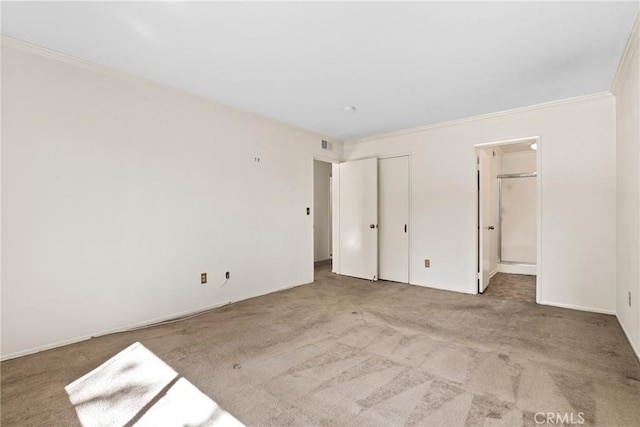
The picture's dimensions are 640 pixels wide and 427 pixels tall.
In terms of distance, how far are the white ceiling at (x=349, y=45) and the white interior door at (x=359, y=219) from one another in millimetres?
1786

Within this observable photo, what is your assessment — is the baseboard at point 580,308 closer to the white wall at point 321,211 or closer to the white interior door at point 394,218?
the white interior door at point 394,218

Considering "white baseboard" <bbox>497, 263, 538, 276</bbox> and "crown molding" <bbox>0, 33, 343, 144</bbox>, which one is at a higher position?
"crown molding" <bbox>0, 33, 343, 144</bbox>

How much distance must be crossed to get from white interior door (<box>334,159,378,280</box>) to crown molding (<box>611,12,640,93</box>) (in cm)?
293

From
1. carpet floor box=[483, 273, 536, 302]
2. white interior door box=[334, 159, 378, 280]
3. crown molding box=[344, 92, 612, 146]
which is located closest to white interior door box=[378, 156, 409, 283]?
white interior door box=[334, 159, 378, 280]

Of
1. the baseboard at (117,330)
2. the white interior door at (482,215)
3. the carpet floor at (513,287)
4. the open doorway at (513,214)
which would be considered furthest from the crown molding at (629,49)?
the baseboard at (117,330)

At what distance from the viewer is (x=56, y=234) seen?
247cm

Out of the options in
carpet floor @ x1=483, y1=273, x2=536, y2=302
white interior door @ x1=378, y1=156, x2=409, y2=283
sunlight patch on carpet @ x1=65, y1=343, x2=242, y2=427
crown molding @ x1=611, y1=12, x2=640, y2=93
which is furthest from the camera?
white interior door @ x1=378, y1=156, x2=409, y2=283

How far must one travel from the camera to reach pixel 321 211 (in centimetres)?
695

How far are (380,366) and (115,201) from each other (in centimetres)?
276

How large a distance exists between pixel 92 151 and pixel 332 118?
9.12 feet

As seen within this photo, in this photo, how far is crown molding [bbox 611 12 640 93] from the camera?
2102 millimetres

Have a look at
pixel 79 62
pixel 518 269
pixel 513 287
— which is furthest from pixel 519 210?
pixel 79 62

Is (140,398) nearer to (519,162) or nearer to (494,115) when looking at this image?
(494,115)

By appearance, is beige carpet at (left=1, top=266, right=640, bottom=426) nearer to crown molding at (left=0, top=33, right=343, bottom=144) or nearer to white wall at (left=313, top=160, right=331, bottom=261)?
crown molding at (left=0, top=33, right=343, bottom=144)
